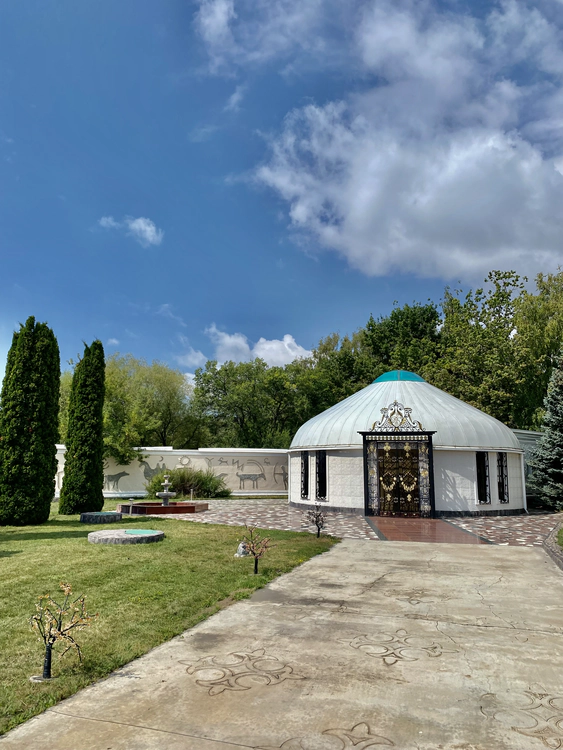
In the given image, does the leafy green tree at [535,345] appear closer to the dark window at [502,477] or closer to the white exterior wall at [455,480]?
the dark window at [502,477]

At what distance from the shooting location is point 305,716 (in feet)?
10.1

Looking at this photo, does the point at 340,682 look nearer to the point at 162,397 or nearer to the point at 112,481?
the point at 112,481

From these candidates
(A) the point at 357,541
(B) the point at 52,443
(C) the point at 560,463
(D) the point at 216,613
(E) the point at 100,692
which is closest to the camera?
(E) the point at 100,692

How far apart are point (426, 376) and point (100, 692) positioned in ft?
95.1

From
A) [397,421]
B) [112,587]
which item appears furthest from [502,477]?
[112,587]

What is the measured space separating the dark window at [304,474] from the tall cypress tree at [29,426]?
893cm

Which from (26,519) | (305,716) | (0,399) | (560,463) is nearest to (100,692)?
(305,716)

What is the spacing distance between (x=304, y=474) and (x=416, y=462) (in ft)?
15.5

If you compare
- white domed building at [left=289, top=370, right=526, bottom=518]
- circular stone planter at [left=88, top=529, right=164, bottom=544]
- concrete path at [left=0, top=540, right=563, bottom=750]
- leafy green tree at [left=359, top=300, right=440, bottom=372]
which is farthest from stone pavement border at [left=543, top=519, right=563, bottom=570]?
leafy green tree at [left=359, top=300, right=440, bottom=372]

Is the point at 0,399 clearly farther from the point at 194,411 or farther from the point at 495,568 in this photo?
the point at 194,411

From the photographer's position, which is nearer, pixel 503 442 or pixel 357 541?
pixel 357 541

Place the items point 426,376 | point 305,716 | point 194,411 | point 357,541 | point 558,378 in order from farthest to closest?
point 194,411 → point 426,376 → point 558,378 → point 357,541 → point 305,716

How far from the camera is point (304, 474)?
19.6 m

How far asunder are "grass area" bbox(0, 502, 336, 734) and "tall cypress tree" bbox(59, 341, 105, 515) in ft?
13.6
